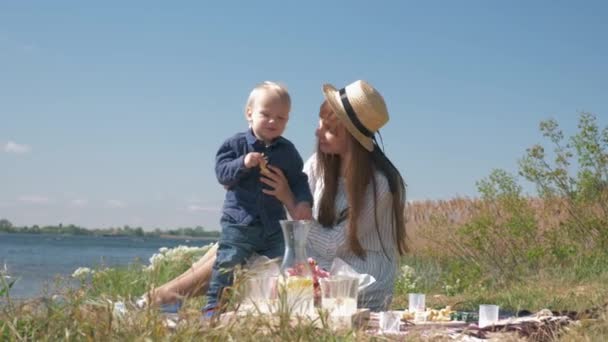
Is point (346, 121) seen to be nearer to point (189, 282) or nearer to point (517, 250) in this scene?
Result: point (189, 282)

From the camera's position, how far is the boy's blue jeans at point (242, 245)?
478cm

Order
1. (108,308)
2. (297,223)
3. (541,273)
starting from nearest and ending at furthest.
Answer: (108,308) < (297,223) < (541,273)

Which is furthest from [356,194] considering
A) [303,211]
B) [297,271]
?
[297,271]

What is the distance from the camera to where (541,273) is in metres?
9.16

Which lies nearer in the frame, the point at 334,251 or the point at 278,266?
the point at 278,266

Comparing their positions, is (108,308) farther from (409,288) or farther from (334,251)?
(409,288)

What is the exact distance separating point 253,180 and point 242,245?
374 millimetres

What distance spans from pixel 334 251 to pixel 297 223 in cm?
127

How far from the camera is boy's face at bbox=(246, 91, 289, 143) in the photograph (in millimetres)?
4770

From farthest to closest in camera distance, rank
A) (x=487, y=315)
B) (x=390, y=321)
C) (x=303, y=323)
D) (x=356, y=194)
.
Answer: (x=356, y=194) → (x=487, y=315) → (x=390, y=321) → (x=303, y=323)

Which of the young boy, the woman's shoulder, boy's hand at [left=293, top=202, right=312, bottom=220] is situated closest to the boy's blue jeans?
the young boy

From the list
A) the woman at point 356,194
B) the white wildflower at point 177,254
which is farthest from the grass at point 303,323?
the woman at point 356,194

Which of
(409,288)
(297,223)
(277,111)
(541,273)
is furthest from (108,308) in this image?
(541,273)

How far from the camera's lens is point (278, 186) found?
4.86 m
